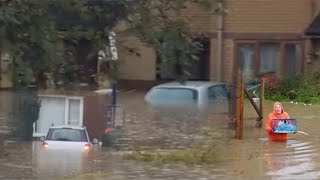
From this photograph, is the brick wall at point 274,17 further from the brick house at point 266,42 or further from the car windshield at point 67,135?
the car windshield at point 67,135

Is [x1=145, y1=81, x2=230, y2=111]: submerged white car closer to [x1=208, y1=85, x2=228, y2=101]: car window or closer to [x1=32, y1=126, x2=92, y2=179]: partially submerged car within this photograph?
[x1=208, y1=85, x2=228, y2=101]: car window

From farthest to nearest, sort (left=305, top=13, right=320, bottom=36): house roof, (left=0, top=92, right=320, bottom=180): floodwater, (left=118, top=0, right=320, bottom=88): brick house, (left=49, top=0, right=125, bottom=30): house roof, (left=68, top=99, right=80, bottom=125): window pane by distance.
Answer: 1. (left=118, top=0, right=320, bottom=88): brick house
2. (left=305, top=13, right=320, bottom=36): house roof
3. (left=68, top=99, right=80, bottom=125): window pane
4. (left=0, top=92, right=320, bottom=180): floodwater
5. (left=49, top=0, right=125, bottom=30): house roof

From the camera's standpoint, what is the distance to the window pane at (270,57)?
85.7 feet

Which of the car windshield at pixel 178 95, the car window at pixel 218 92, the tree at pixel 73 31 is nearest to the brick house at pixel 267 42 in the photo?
the car window at pixel 218 92

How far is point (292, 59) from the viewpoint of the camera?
26.2 m

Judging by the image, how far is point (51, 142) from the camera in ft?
47.3

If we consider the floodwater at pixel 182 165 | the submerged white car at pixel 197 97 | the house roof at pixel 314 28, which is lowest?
the floodwater at pixel 182 165

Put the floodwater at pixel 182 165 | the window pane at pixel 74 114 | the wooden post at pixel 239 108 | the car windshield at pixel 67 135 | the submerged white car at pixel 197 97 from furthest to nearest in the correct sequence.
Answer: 1. the submerged white car at pixel 197 97
2. the wooden post at pixel 239 108
3. the window pane at pixel 74 114
4. the car windshield at pixel 67 135
5. the floodwater at pixel 182 165

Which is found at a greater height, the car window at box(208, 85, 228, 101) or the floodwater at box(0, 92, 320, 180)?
the car window at box(208, 85, 228, 101)

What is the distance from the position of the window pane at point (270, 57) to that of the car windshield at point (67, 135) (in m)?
12.4

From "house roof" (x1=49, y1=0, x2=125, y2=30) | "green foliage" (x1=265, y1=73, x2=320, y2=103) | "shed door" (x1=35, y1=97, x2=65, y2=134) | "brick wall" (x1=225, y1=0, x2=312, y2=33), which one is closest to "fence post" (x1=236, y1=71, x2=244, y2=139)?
"shed door" (x1=35, y1=97, x2=65, y2=134)

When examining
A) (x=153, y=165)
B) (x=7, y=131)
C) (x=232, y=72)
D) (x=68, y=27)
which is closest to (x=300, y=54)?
(x=232, y=72)

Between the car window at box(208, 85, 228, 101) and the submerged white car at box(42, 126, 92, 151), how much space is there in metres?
4.02

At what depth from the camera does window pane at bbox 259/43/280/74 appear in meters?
26.1
